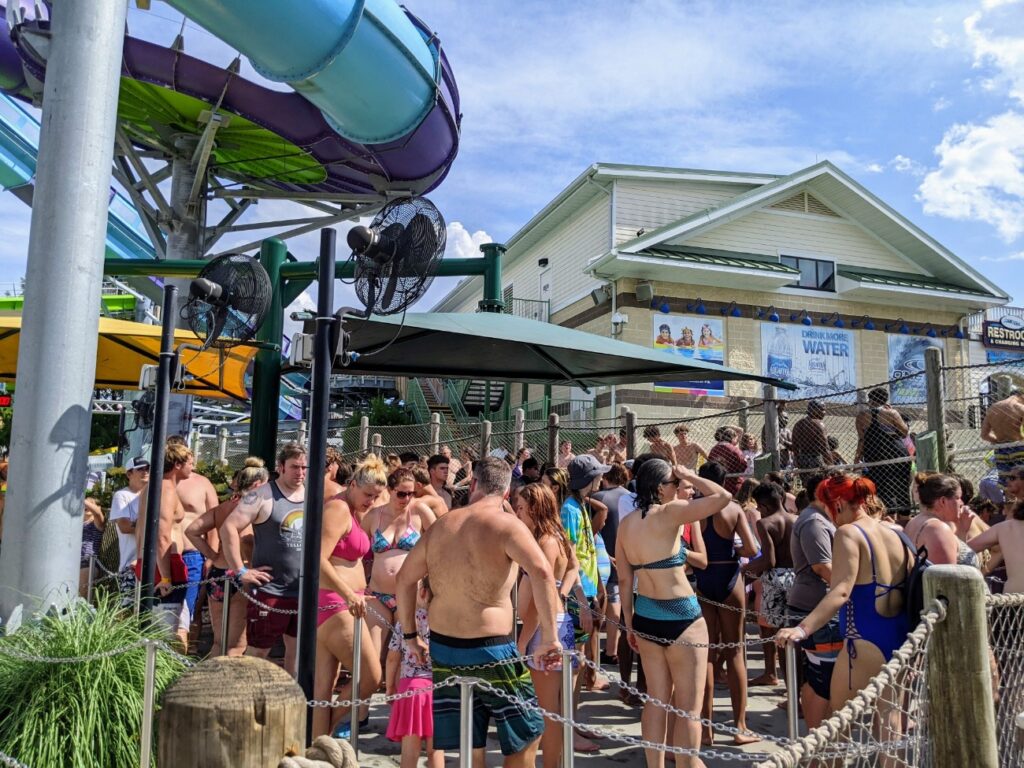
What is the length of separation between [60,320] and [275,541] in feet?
6.91

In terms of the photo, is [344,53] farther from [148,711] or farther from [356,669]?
[148,711]

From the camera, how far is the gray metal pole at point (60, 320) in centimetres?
449

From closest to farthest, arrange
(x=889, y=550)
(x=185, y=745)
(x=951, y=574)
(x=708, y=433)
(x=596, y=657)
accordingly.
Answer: (x=185, y=745) → (x=951, y=574) → (x=889, y=550) → (x=596, y=657) → (x=708, y=433)

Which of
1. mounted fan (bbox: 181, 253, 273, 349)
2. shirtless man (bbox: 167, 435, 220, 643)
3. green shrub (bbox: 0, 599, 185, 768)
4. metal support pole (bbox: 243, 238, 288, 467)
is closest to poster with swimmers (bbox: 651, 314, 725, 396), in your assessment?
metal support pole (bbox: 243, 238, 288, 467)

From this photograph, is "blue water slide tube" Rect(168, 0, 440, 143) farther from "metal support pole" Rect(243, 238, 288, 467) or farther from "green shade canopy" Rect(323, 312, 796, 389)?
"green shade canopy" Rect(323, 312, 796, 389)

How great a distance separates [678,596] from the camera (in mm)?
5102

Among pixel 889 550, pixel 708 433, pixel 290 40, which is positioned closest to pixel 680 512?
pixel 889 550

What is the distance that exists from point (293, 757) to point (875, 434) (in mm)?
8744

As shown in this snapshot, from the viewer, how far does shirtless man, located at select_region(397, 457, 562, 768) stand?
14.3ft

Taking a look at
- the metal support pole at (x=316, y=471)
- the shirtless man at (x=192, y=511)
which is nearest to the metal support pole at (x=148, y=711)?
the metal support pole at (x=316, y=471)

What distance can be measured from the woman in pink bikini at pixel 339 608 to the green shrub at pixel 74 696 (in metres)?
1.41

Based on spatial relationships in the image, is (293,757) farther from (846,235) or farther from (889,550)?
(846,235)

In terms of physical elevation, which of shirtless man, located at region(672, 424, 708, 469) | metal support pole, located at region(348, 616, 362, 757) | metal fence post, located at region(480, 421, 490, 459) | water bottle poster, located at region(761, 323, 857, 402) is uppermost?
water bottle poster, located at region(761, 323, 857, 402)

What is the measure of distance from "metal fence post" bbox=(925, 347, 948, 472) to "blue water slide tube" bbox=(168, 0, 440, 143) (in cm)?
591
